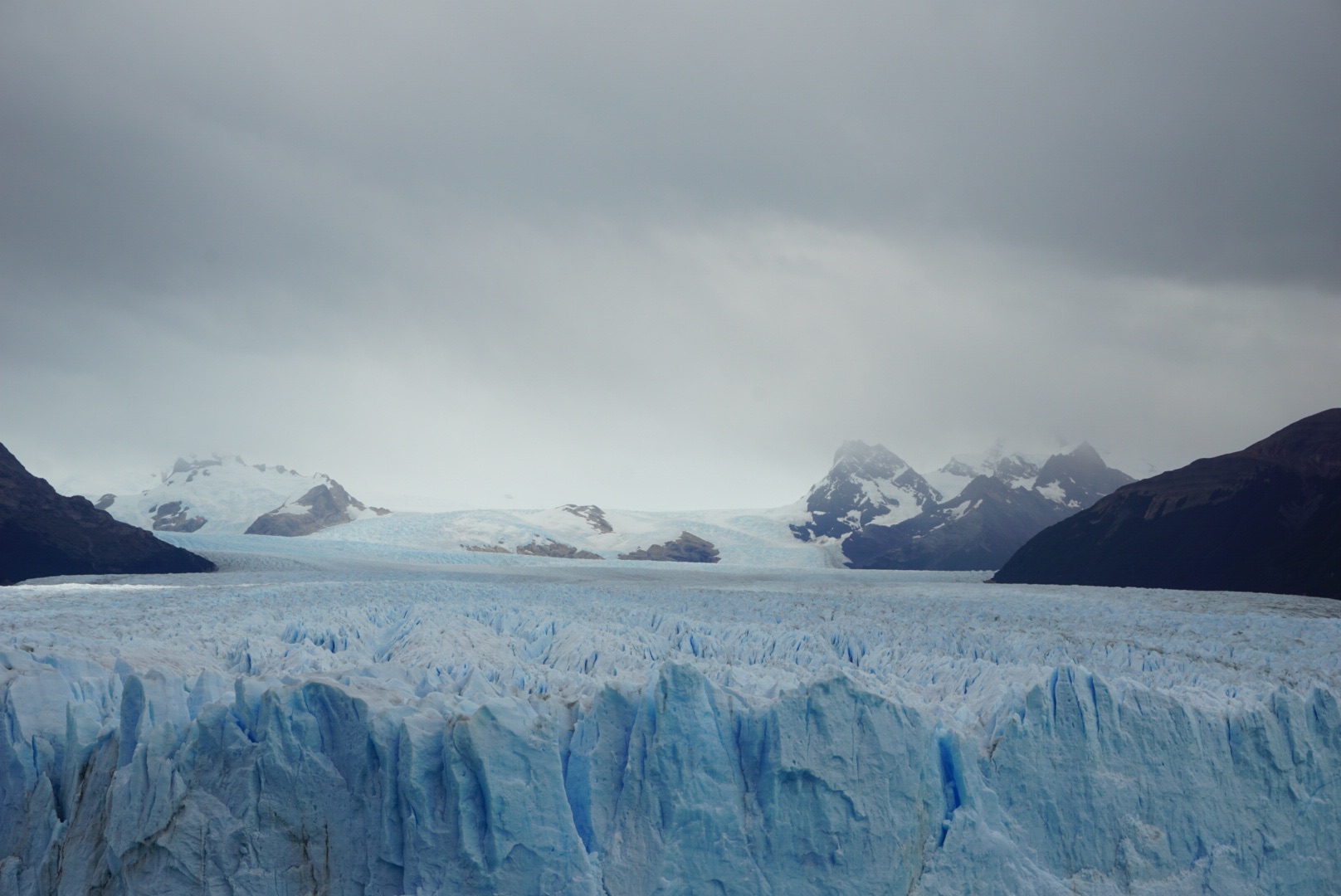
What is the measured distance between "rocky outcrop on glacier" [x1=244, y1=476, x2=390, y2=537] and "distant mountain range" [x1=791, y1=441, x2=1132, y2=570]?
134 ft

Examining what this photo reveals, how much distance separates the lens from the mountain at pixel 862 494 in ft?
240

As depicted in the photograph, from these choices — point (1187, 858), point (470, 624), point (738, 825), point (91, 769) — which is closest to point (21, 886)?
point (91, 769)

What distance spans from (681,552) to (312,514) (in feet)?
109

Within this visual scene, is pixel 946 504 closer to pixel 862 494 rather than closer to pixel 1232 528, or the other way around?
pixel 862 494

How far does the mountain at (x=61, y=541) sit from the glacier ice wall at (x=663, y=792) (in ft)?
89.8

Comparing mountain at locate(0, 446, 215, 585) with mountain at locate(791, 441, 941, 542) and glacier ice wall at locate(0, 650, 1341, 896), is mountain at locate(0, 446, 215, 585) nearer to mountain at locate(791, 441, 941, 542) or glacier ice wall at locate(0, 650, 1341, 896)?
glacier ice wall at locate(0, 650, 1341, 896)

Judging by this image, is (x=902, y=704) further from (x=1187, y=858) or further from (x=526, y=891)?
(x=526, y=891)

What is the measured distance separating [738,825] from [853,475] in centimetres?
7781

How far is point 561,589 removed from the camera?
21.5 m

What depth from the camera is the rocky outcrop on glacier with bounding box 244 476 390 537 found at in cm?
6562

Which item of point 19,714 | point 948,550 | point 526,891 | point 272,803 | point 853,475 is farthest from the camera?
point 853,475

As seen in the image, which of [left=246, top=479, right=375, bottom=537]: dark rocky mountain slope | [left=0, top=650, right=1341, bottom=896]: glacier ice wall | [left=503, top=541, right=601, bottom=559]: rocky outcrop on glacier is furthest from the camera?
[left=246, top=479, right=375, bottom=537]: dark rocky mountain slope

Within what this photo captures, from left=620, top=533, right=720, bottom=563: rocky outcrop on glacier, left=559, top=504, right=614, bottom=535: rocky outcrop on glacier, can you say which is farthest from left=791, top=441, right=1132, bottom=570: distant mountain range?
left=559, top=504, right=614, bottom=535: rocky outcrop on glacier

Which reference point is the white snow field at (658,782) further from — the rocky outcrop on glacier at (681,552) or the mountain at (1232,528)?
the rocky outcrop on glacier at (681,552)
